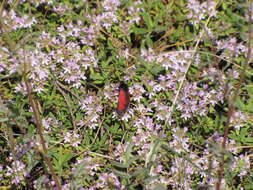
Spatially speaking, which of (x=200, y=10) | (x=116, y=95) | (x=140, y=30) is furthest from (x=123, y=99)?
(x=200, y=10)

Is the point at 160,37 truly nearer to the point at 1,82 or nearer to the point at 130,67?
the point at 130,67

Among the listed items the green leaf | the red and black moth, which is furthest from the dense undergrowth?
the red and black moth

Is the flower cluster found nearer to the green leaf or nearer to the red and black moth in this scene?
the green leaf

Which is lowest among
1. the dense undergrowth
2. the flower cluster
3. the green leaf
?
the dense undergrowth

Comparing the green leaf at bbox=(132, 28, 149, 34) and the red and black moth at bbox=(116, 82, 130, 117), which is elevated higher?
the green leaf at bbox=(132, 28, 149, 34)

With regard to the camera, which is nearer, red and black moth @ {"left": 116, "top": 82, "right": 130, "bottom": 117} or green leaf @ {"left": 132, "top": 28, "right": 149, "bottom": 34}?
red and black moth @ {"left": 116, "top": 82, "right": 130, "bottom": 117}

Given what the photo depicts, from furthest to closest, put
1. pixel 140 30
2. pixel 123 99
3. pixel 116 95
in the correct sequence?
pixel 140 30
pixel 116 95
pixel 123 99

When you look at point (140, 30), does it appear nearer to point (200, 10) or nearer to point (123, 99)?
point (200, 10)

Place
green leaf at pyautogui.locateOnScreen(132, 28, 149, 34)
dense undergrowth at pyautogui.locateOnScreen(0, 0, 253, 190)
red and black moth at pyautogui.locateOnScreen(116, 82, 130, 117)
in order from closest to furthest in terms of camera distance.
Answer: red and black moth at pyautogui.locateOnScreen(116, 82, 130, 117) → dense undergrowth at pyautogui.locateOnScreen(0, 0, 253, 190) → green leaf at pyautogui.locateOnScreen(132, 28, 149, 34)

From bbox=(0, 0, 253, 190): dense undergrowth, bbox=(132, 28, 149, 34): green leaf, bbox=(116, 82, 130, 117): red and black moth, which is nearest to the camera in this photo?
bbox=(116, 82, 130, 117): red and black moth
